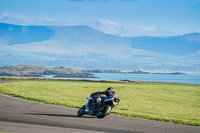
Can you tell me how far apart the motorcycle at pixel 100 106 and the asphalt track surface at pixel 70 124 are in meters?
0.29

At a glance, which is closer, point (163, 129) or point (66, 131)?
point (66, 131)

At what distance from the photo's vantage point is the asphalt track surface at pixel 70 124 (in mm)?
14688

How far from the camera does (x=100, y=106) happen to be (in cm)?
1764

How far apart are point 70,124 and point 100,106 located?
227 cm

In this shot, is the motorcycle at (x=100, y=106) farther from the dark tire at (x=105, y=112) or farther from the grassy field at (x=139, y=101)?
the grassy field at (x=139, y=101)

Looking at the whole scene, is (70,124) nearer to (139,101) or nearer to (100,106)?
(100,106)

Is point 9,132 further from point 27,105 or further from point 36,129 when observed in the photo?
point 27,105

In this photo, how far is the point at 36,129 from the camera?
47.4 feet

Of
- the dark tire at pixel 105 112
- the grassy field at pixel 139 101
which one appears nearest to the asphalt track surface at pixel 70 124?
the dark tire at pixel 105 112

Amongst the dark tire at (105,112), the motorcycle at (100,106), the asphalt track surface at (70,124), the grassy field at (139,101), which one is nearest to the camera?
the asphalt track surface at (70,124)

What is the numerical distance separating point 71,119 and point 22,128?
3178 millimetres

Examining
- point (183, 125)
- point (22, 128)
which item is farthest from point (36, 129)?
point (183, 125)

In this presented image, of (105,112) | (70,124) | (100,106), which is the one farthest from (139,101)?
(70,124)

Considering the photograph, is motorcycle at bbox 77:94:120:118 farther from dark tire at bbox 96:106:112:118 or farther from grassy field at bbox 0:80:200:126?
grassy field at bbox 0:80:200:126
